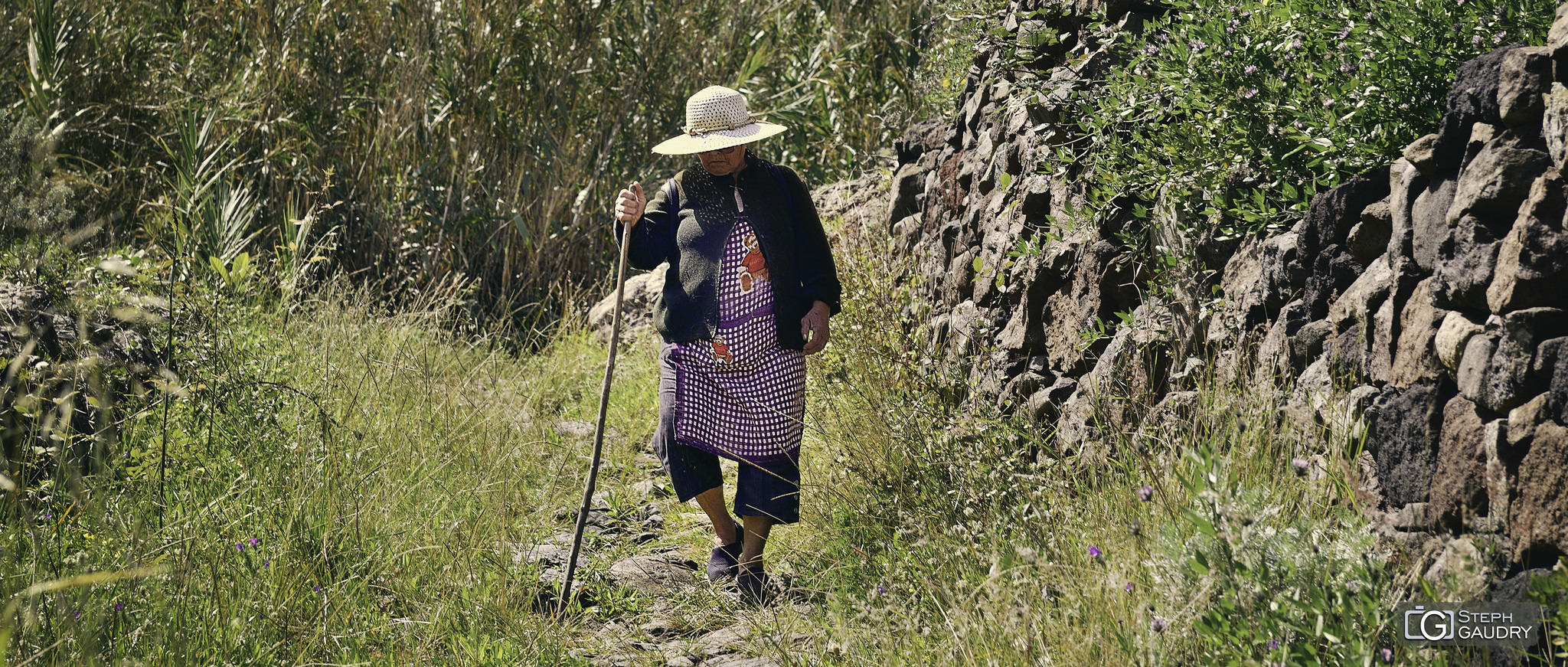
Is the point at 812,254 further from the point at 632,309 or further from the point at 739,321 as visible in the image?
the point at 632,309

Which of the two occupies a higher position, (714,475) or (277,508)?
(277,508)

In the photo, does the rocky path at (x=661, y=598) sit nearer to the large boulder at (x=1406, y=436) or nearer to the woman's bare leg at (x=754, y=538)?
the woman's bare leg at (x=754, y=538)

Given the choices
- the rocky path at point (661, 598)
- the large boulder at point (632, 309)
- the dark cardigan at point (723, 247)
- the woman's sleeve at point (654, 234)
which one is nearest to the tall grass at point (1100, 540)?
the rocky path at point (661, 598)

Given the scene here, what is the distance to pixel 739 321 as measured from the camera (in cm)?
394

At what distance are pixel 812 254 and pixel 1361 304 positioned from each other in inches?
71.6

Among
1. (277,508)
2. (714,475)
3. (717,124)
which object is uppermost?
(717,124)

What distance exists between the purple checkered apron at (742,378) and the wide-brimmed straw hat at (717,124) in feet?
0.93

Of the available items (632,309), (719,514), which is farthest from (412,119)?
(719,514)

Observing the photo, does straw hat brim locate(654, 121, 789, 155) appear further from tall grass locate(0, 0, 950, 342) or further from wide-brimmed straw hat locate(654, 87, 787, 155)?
tall grass locate(0, 0, 950, 342)

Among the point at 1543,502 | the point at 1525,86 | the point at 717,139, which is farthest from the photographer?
the point at 717,139

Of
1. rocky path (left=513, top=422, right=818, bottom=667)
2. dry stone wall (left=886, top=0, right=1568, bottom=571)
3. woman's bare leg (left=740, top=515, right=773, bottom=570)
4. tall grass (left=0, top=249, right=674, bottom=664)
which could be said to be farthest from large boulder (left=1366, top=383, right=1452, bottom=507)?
tall grass (left=0, top=249, right=674, bottom=664)

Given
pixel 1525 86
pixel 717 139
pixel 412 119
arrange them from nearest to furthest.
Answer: pixel 1525 86 → pixel 717 139 → pixel 412 119

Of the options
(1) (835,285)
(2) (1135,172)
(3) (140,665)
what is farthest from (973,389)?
(3) (140,665)

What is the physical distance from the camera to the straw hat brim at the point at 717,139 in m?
3.80
